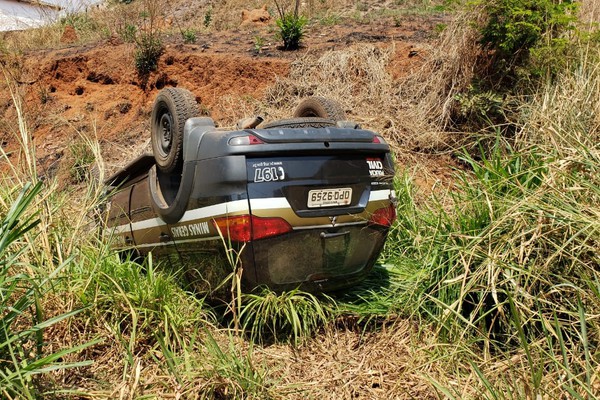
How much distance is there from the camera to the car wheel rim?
152 inches

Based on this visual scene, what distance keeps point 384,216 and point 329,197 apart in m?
0.51

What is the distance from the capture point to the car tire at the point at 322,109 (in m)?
4.35

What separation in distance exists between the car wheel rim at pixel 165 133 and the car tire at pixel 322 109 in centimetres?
133

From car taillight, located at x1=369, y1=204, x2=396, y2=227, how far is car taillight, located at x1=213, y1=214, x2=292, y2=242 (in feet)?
2.34

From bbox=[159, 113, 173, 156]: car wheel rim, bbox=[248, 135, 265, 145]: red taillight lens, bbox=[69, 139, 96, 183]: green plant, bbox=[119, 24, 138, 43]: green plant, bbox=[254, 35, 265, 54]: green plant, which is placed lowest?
bbox=[69, 139, 96, 183]: green plant

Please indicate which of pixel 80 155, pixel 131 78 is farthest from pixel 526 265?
pixel 131 78

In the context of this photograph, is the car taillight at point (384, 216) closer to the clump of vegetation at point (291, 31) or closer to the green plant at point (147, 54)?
the clump of vegetation at point (291, 31)

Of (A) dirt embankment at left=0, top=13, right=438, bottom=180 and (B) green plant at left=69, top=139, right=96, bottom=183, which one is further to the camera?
(A) dirt embankment at left=0, top=13, right=438, bottom=180

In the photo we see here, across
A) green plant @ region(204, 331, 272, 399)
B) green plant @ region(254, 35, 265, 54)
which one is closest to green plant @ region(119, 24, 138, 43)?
green plant @ region(254, 35, 265, 54)

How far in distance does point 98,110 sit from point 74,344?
8227 millimetres

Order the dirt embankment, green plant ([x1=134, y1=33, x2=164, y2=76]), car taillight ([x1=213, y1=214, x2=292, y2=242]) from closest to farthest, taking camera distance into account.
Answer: car taillight ([x1=213, y1=214, x2=292, y2=242]), the dirt embankment, green plant ([x1=134, y1=33, x2=164, y2=76])

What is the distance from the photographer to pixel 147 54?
403 inches

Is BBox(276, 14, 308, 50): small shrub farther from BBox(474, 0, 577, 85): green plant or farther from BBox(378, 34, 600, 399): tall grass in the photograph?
BBox(378, 34, 600, 399): tall grass

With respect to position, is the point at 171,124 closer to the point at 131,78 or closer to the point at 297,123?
the point at 297,123
